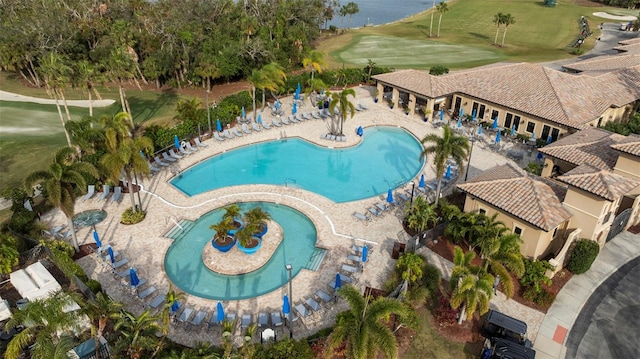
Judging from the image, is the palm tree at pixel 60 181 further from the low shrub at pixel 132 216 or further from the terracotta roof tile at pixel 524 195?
the terracotta roof tile at pixel 524 195

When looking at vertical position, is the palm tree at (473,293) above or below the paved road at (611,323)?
above

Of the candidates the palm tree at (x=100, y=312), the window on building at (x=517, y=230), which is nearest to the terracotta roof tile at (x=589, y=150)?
the window on building at (x=517, y=230)

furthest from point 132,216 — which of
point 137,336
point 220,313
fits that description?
point 137,336

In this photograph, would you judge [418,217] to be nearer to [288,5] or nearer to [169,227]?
[169,227]

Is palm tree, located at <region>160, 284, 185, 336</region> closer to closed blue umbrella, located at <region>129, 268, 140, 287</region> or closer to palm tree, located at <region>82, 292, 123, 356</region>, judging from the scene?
palm tree, located at <region>82, 292, 123, 356</region>

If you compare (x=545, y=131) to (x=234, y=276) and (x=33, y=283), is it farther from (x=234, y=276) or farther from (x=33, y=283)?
(x=33, y=283)

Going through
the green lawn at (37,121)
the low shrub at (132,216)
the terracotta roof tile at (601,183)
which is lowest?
the low shrub at (132,216)

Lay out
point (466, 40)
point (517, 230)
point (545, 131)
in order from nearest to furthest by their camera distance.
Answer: point (517, 230) < point (545, 131) < point (466, 40)
